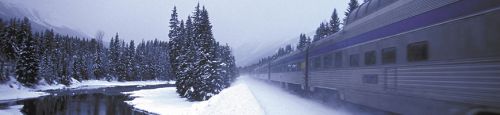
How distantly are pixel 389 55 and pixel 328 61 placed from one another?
6.28m

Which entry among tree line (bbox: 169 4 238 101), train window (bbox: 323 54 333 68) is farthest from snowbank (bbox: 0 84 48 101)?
train window (bbox: 323 54 333 68)

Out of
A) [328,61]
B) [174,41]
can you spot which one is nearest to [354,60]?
[328,61]

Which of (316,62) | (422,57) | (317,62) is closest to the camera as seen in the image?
(422,57)

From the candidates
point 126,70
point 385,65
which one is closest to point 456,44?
point 385,65

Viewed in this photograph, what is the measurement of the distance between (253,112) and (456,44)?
28.1ft

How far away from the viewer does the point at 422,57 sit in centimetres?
916

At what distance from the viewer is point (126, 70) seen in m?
95.9

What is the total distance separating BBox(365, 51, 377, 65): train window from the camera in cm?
1195

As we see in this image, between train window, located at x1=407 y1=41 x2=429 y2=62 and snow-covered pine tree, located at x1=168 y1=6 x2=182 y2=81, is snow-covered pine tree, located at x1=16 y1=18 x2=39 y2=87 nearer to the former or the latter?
snow-covered pine tree, located at x1=168 y1=6 x2=182 y2=81

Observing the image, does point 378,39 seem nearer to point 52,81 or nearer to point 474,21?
point 474,21

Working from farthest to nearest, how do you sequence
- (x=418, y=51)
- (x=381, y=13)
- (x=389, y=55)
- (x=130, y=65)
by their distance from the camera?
(x=130, y=65), (x=381, y=13), (x=389, y=55), (x=418, y=51)

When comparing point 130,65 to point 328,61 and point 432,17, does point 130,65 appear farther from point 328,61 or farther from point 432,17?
point 432,17

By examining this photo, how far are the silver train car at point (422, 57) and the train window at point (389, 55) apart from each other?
3cm

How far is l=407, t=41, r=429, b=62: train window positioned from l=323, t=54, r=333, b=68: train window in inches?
270
